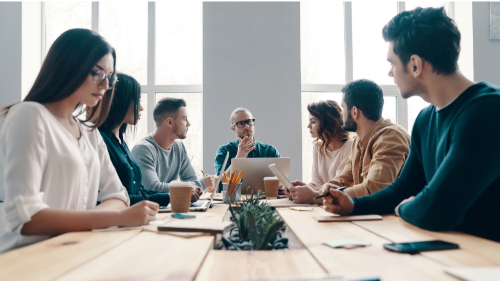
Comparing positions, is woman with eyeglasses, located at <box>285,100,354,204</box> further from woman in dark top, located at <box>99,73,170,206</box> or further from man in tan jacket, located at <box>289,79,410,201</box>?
woman in dark top, located at <box>99,73,170,206</box>

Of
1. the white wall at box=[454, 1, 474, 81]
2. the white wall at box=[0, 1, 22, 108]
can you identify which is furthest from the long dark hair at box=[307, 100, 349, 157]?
the white wall at box=[0, 1, 22, 108]

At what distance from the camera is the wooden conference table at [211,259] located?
606mm

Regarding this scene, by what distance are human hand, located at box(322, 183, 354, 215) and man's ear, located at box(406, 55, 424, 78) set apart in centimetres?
55

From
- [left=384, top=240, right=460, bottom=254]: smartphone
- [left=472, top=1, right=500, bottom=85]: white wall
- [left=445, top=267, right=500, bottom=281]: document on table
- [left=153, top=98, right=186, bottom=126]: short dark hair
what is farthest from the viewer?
[left=472, top=1, right=500, bottom=85]: white wall

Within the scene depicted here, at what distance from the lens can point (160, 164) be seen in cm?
293

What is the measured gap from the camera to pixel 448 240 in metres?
0.86

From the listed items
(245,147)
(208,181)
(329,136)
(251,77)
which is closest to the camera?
(208,181)

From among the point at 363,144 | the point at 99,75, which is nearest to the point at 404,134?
the point at 363,144

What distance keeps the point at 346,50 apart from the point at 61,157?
432 centimetres

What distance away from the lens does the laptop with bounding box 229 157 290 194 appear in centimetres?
217

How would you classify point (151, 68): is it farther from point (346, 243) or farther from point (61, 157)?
point (346, 243)

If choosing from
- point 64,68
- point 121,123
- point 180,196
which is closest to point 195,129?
point 121,123

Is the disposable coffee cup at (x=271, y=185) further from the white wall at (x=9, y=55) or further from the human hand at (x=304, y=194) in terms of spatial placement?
the white wall at (x=9, y=55)

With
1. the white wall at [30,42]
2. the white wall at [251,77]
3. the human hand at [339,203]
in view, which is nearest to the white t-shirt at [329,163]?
the white wall at [251,77]
